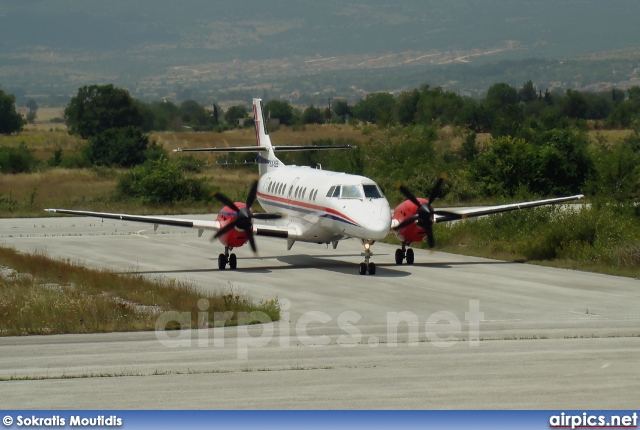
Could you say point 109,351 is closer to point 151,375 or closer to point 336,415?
point 151,375

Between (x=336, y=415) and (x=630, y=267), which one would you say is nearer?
(x=336, y=415)

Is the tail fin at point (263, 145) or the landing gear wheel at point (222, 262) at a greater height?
the tail fin at point (263, 145)

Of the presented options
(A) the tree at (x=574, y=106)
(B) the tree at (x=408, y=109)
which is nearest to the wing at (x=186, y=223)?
(B) the tree at (x=408, y=109)

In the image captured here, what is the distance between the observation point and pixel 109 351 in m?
16.8

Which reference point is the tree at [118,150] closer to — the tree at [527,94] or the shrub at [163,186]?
the shrub at [163,186]

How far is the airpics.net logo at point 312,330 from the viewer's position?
17516mm

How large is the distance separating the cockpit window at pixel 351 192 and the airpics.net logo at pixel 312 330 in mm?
6664

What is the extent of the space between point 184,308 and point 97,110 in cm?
9556

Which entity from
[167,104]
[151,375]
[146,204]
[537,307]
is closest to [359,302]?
[537,307]

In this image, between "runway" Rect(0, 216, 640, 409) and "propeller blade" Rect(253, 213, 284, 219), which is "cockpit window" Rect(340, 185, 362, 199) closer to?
"runway" Rect(0, 216, 640, 409)

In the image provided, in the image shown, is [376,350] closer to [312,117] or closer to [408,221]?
[408,221]

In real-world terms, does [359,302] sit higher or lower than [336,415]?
lower

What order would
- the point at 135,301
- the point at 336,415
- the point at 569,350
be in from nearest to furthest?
the point at 336,415 → the point at 569,350 → the point at 135,301

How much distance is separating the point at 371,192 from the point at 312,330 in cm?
985
